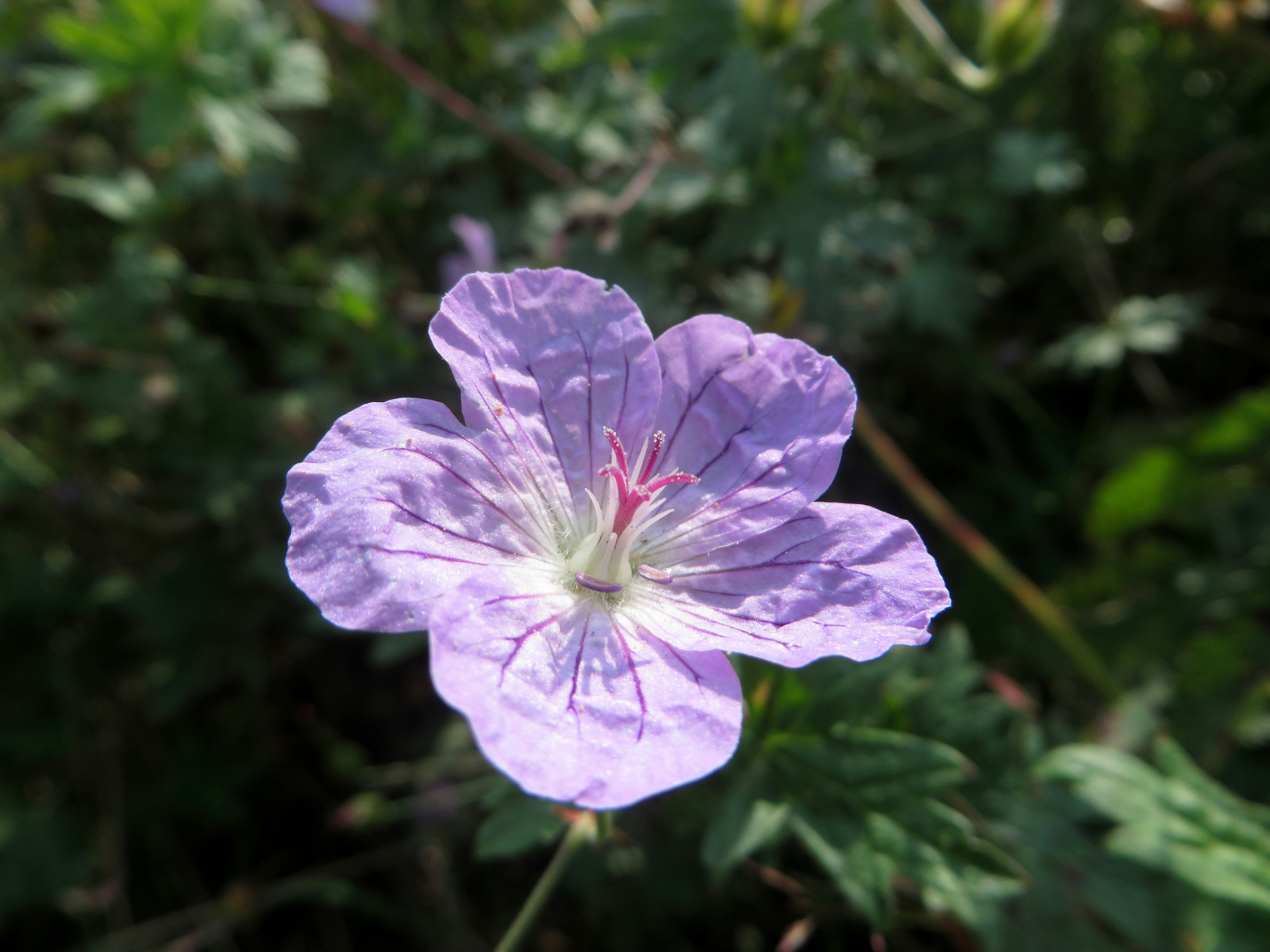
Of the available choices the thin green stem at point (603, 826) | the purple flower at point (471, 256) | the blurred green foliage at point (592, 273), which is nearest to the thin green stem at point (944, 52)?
the blurred green foliage at point (592, 273)

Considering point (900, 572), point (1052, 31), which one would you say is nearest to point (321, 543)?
point (900, 572)

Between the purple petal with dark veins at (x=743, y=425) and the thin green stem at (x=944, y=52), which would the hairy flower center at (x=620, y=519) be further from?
the thin green stem at (x=944, y=52)

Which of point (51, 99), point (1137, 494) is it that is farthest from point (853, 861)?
point (51, 99)

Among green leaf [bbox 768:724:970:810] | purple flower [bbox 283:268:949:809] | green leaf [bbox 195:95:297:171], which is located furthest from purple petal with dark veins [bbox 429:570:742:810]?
green leaf [bbox 195:95:297:171]

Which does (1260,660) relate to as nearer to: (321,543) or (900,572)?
(900,572)

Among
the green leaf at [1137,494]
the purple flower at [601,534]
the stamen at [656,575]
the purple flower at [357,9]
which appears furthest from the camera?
the purple flower at [357,9]

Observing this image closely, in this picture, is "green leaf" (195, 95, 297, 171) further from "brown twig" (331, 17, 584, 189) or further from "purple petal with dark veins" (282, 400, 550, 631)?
"purple petal with dark veins" (282, 400, 550, 631)

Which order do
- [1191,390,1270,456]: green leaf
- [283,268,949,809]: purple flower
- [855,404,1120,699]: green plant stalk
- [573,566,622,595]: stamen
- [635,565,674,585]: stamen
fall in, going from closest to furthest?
[283,268,949,809]: purple flower → [573,566,622,595]: stamen → [635,565,674,585]: stamen → [855,404,1120,699]: green plant stalk → [1191,390,1270,456]: green leaf
